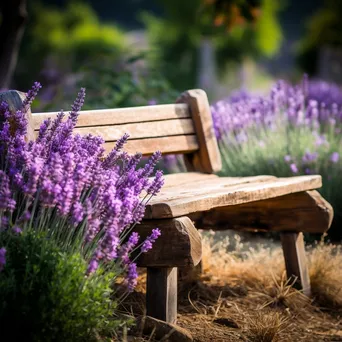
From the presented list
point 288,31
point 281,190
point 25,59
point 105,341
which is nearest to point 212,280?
point 281,190

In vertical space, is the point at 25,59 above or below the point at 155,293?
above

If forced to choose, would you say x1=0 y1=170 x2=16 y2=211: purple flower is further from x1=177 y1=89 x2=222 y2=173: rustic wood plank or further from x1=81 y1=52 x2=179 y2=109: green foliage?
x1=81 y1=52 x2=179 y2=109: green foliage

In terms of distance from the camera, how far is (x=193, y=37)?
2280 centimetres

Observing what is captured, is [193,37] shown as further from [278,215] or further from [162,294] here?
[162,294]

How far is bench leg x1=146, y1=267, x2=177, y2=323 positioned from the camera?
→ 126 inches

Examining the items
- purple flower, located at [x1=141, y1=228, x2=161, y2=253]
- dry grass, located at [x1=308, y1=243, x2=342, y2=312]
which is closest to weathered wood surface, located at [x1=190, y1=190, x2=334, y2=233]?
dry grass, located at [x1=308, y1=243, x2=342, y2=312]

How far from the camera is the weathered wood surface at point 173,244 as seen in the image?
3.08 metres

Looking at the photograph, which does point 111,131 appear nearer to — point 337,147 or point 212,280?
point 212,280

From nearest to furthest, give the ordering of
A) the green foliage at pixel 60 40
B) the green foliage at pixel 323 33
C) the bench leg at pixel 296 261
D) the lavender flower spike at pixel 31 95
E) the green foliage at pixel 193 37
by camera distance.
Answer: the lavender flower spike at pixel 31 95
the bench leg at pixel 296 261
the green foliage at pixel 323 33
the green foliage at pixel 60 40
the green foliage at pixel 193 37

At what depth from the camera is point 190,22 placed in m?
22.3

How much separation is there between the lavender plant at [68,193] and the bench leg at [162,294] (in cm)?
14

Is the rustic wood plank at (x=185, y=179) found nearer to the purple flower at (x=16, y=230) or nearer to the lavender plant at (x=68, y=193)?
the lavender plant at (x=68, y=193)

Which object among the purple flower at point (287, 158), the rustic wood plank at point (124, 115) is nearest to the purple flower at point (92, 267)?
the rustic wood plank at point (124, 115)

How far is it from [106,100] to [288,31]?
34380 mm
